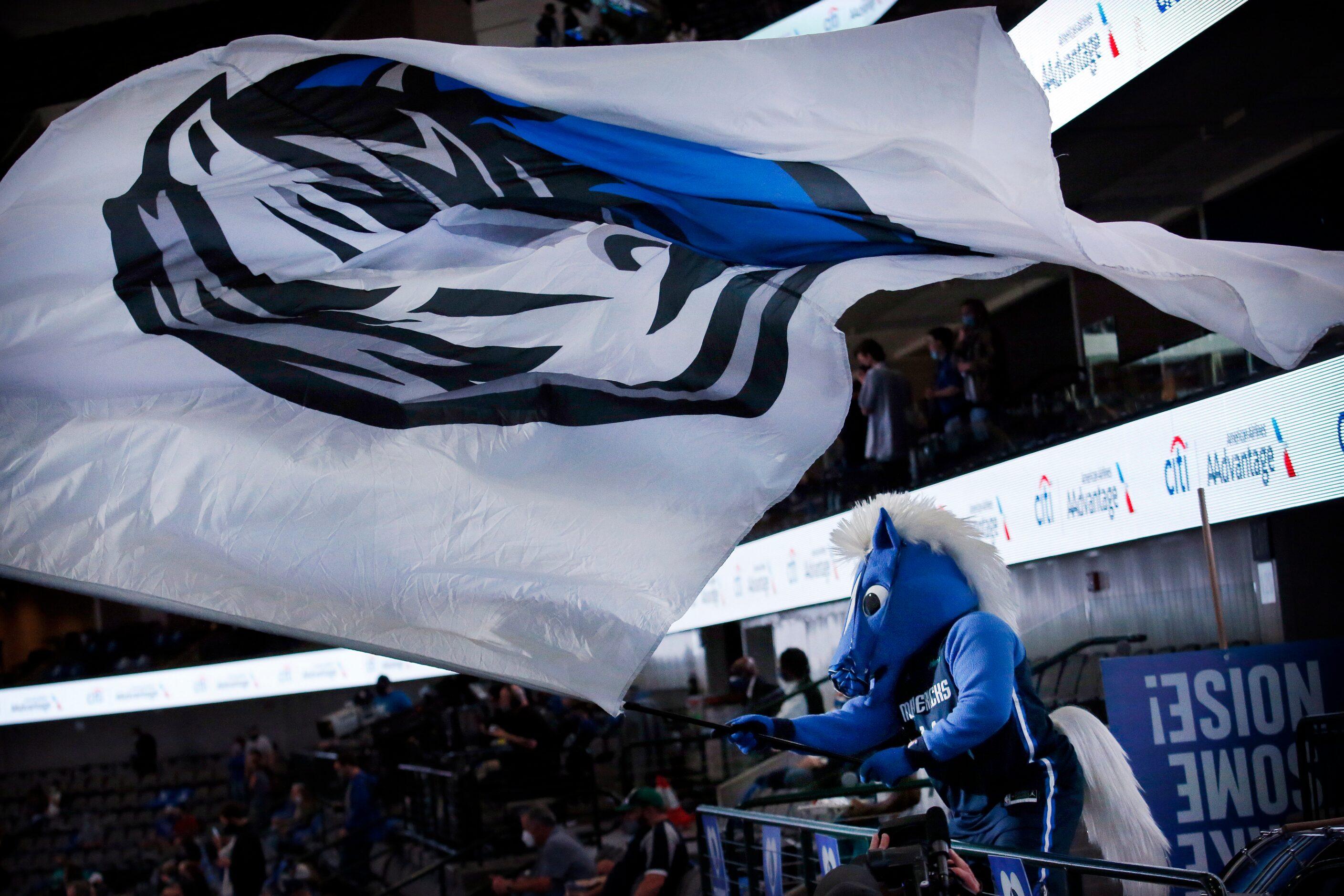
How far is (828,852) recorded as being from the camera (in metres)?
4.70

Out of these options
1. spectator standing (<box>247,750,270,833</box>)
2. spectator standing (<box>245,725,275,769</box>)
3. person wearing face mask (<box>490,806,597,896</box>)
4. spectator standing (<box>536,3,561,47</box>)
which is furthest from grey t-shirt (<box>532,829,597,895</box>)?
spectator standing (<box>536,3,561,47</box>)

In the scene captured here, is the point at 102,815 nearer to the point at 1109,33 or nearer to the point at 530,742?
the point at 530,742

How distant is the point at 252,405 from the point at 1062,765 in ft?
8.83

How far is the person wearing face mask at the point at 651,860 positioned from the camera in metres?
7.41

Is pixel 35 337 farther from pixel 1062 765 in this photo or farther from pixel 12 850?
pixel 12 850

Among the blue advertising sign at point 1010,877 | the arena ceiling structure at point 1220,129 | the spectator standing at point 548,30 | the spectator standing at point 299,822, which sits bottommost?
the spectator standing at point 299,822

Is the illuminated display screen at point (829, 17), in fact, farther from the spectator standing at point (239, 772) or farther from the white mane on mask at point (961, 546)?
the spectator standing at point (239, 772)

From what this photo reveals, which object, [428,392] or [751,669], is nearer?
[428,392]

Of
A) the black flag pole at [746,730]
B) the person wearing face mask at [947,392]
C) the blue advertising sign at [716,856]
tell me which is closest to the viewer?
the black flag pole at [746,730]

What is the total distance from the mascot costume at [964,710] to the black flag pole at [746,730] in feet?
0.34

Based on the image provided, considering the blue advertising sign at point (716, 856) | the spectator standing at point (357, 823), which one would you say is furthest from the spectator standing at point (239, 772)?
the blue advertising sign at point (716, 856)

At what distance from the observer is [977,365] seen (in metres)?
10.5

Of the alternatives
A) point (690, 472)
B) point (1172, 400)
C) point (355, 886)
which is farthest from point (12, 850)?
point (690, 472)

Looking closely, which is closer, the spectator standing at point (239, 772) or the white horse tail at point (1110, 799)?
the white horse tail at point (1110, 799)
